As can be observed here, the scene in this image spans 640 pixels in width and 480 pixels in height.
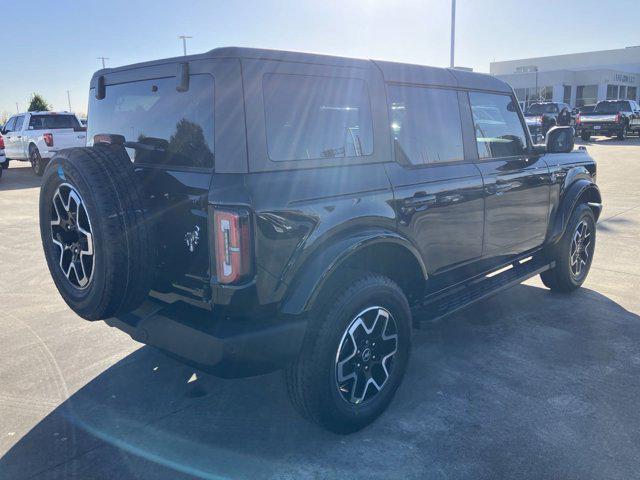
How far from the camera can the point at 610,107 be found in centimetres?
2578

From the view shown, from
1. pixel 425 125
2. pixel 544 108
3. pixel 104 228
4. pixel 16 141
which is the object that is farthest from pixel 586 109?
pixel 104 228

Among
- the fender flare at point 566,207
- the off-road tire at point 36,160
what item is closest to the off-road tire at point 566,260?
the fender flare at point 566,207

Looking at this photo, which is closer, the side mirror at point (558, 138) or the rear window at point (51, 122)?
the side mirror at point (558, 138)

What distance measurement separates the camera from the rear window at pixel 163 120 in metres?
2.51

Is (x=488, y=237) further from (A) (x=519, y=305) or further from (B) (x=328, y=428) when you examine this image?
(B) (x=328, y=428)

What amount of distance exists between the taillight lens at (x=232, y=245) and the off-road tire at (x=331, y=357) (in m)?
0.51

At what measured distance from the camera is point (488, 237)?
3883mm

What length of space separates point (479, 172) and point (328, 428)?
204 centimetres

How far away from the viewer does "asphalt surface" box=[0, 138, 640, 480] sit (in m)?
2.63

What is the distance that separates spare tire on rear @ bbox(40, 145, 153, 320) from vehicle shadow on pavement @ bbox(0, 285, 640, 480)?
0.76 meters

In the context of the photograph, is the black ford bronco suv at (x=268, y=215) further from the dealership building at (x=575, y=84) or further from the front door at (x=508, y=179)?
the dealership building at (x=575, y=84)

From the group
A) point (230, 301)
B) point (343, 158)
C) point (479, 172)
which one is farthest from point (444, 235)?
point (230, 301)

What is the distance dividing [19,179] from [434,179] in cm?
1546

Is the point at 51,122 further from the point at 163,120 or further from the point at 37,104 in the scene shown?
the point at 37,104
